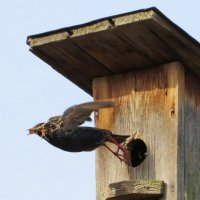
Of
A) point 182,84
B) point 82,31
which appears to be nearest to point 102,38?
point 82,31

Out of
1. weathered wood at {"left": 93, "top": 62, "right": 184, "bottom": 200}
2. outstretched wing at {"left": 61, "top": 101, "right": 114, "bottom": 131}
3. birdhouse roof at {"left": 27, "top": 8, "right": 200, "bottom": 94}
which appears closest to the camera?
birdhouse roof at {"left": 27, "top": 8, "right": 200, "bottom": 94}

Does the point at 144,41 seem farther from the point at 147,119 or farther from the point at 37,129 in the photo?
the point at 37,129

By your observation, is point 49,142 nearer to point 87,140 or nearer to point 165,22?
point 87,140

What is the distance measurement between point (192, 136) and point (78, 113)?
0.73 metres

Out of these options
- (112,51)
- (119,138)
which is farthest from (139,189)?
(112,51)

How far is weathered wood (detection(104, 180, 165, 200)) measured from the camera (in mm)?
7234

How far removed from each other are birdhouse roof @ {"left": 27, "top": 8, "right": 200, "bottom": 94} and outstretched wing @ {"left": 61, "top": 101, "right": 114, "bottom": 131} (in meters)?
0.30

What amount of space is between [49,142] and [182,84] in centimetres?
90

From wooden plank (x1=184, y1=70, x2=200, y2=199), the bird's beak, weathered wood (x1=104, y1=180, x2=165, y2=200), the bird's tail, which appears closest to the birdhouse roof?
wooden plank (x1=184, y1=70, x2=200, y2=199)

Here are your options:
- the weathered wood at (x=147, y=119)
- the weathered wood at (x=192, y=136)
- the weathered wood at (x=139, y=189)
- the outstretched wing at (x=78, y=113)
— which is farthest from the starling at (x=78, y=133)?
the weathered wood at (x=192, y=136)

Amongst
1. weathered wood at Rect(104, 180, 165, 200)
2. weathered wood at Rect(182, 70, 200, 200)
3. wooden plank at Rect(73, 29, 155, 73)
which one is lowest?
weathered wood at Rect(104, 180, 165, 200)

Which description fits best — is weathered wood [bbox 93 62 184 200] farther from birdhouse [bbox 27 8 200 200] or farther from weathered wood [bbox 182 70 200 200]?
weathered wood [bbox 182 70 200 200]

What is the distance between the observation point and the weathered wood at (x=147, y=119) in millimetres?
7344

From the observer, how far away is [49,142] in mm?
7398
